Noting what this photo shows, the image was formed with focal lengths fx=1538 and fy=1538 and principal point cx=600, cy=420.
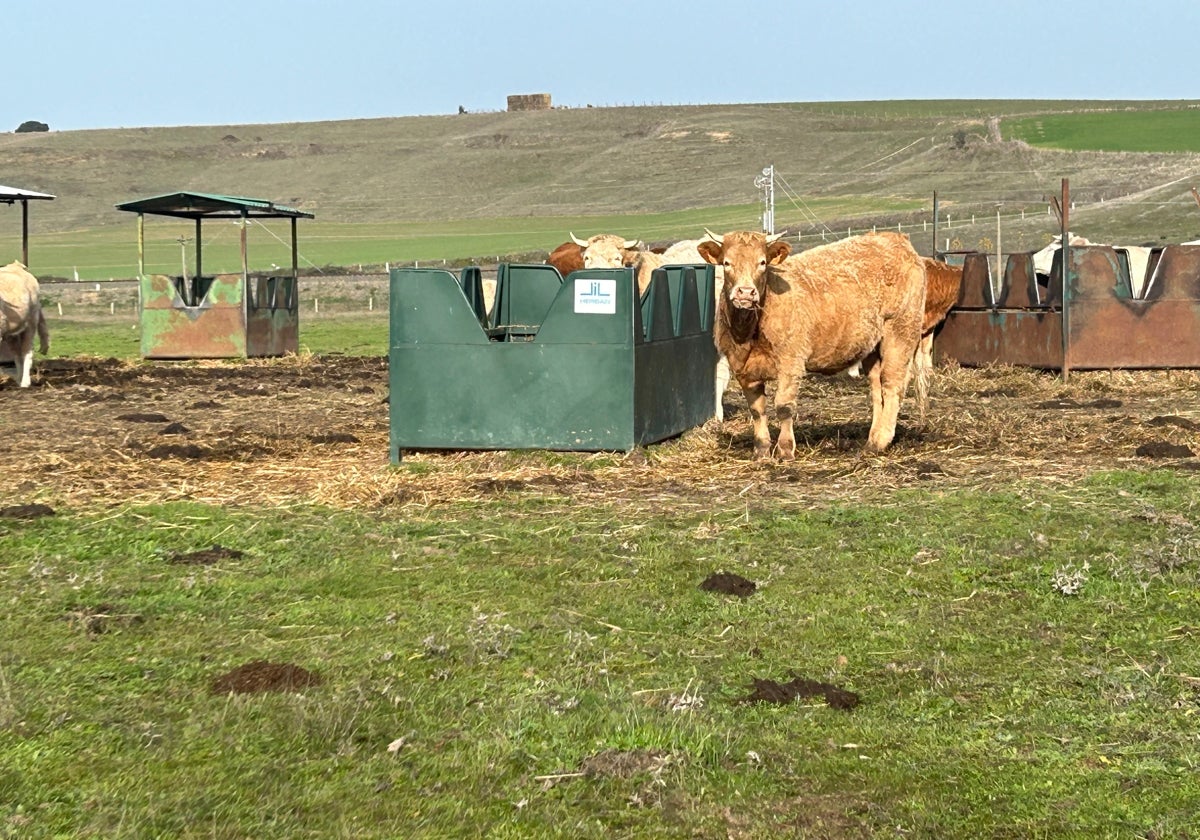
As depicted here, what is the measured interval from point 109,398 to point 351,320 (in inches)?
887

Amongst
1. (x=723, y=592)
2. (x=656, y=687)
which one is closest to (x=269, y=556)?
(x=723, y=592)

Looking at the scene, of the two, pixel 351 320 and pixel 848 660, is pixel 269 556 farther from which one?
pixel 351 320

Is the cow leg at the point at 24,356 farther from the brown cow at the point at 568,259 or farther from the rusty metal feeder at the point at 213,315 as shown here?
the brown cow at the point at 568,259

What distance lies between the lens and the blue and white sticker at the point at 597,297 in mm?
12820

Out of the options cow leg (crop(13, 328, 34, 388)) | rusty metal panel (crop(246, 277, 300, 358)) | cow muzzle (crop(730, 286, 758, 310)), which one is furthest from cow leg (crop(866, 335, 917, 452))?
rusty metal panel (crop(246, 277, 300, 358))

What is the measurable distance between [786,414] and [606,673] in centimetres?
658

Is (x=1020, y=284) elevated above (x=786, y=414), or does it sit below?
above

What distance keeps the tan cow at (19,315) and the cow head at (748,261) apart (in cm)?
1177

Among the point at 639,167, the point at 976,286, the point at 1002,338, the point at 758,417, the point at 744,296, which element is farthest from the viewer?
the point at 639,167

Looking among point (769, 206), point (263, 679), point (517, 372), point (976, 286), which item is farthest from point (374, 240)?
point (263, 679)

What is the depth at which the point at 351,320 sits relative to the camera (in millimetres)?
41750

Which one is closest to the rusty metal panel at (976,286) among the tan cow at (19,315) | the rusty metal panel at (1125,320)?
the rusty metal panel at (1125,320)

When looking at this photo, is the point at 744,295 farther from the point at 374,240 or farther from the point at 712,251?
the point at 374,240

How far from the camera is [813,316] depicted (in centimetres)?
1272
